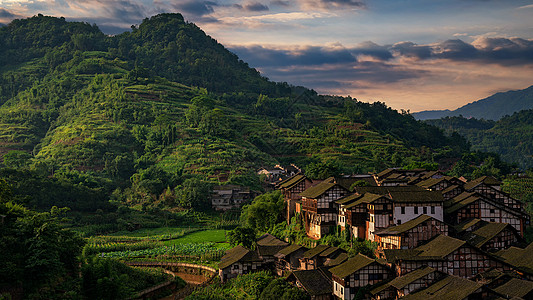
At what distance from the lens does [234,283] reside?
2042 inches

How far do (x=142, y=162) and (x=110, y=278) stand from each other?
73542 mm

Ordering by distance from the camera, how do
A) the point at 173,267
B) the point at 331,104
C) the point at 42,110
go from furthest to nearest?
the point at 331,104 → the point at 42,110 → the point at 173,267

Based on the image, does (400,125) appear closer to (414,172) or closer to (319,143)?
(319,143)

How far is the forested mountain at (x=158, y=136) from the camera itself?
103m

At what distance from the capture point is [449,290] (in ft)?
113

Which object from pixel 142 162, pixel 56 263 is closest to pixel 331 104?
pixel 142 162

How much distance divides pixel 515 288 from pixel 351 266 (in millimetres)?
11251

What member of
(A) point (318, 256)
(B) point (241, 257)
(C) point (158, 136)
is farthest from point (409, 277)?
(C) point (158, 136)

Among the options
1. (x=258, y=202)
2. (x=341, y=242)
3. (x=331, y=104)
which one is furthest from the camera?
(x=331, y=104)

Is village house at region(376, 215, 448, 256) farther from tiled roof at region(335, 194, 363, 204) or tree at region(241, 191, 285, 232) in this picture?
tree at region(241, 191, 285, 232)

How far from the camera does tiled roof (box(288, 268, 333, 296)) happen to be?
140 feet

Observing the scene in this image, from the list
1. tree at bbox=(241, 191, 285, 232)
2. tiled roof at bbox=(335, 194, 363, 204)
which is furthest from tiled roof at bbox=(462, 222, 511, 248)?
tree at bbox=(241, 191, 285, 232)

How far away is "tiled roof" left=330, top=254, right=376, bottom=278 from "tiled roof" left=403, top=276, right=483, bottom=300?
4980 millimetres

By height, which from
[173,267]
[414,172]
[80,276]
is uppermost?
[414,172]
